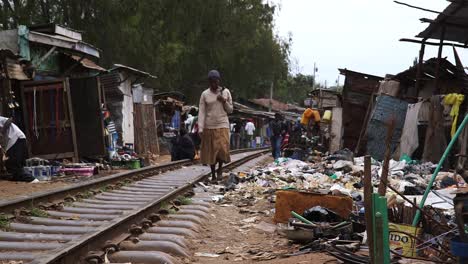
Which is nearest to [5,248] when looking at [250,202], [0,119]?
[250,202]

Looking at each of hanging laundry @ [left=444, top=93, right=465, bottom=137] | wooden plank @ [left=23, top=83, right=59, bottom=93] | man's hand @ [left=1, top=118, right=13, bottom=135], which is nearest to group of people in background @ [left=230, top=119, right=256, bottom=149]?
wooden plank @ [left=23, top=83, right=59, bottom=93]

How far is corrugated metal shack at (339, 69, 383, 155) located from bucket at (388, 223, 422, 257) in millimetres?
13279

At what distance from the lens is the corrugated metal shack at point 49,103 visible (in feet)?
42.6

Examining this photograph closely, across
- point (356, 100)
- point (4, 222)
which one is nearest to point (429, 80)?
point (356, 100)

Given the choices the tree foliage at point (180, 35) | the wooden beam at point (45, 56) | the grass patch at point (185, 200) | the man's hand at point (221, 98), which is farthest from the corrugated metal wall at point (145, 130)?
the grass patch at point (185, 200)

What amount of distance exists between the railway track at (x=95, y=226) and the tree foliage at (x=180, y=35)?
1652 cm

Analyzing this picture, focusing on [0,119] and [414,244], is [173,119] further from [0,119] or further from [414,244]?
[414,244]

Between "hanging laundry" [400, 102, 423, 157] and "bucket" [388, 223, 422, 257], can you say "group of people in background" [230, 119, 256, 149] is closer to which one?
"hanging laundry" [400, 102, 423, 157]

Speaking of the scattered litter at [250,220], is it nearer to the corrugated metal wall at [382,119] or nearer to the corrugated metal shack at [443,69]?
the corrugated metal shack at [443,69]

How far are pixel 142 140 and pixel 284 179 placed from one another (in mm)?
13418

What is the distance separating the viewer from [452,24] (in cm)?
1136

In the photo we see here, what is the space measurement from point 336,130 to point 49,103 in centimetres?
994

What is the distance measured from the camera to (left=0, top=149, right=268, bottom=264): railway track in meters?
4.16

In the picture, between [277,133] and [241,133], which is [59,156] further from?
[241,133]
